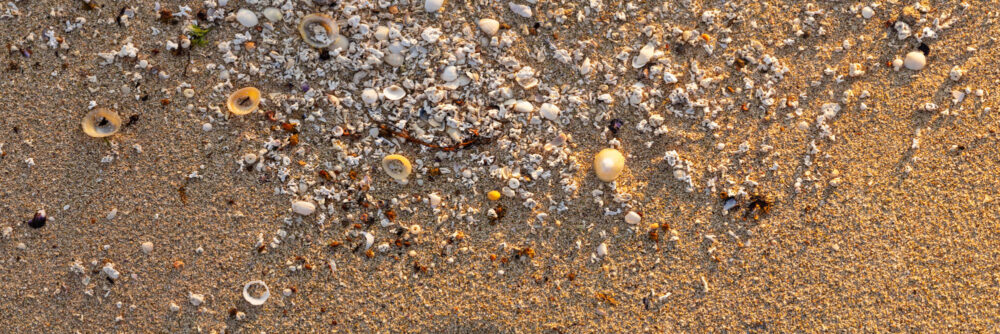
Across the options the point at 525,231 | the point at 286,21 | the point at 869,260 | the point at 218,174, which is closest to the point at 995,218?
the point at 869,260

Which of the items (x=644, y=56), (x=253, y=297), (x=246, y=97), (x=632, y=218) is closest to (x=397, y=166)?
(x=246, y=97)

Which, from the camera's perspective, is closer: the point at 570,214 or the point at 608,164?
the point at 608,164

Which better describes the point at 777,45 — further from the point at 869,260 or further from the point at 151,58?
the point at 151,58

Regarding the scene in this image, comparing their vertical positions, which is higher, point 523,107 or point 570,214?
point 523,107

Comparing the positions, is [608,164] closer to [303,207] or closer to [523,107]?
[523,107]

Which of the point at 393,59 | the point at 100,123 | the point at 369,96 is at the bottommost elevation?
the point at 100,123

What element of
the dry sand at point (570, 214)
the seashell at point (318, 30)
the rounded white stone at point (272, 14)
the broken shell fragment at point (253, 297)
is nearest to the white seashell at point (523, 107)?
the dry sand at point (570, 214)

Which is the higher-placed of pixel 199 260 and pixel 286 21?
pixel 286 21
